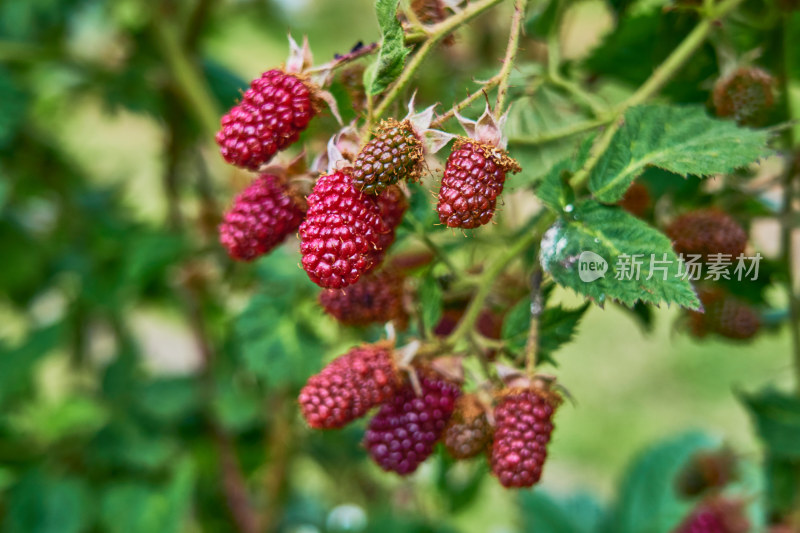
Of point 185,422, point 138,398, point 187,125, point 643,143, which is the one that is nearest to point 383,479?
point 185,422

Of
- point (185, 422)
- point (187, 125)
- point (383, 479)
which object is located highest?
point (187, 125)

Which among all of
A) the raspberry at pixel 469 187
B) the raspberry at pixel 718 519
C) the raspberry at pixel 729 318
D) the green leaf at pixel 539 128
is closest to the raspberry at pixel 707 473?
the raspberry at pixel 718 519

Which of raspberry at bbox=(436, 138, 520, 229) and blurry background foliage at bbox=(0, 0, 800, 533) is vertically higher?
raspberry at bbox=(436, 138, 520, 229)

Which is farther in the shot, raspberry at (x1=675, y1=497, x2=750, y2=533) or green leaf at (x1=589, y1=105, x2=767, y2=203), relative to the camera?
raspberry at (x1=675, y1=497, x2=750, y2=533)

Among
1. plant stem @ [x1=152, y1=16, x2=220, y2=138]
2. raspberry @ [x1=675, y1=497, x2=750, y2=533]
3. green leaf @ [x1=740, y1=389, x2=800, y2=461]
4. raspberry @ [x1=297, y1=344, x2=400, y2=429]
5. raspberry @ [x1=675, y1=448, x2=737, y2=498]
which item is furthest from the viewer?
plant stem @ [x1=152, y1=16, x2=220, y2=138]

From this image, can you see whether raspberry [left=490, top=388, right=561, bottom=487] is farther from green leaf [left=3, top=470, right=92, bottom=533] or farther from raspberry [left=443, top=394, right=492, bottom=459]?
green leaf [left=3, top=470, right=92, bottom=533]

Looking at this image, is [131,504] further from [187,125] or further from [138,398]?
[187,125]

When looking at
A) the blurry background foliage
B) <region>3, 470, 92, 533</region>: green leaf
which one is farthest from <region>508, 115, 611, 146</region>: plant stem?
<region>3, 470, 92, 533</region>: green leaf
